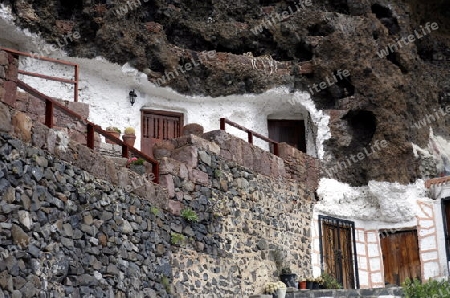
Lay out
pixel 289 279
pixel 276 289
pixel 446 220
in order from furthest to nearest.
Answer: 1. pixel 446 220
2. pixel 289 279
3. pixel 276 289

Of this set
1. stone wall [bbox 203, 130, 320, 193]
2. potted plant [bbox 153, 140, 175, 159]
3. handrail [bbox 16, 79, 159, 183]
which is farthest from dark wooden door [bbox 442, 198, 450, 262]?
handrail [bbox 16, 79, 159, 183]

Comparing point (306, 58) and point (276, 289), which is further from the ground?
point (306, 58)

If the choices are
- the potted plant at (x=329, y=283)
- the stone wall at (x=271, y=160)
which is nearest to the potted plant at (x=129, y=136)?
the stone wall at (x=271, y=160)

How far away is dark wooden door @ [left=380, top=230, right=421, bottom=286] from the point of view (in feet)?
61.3

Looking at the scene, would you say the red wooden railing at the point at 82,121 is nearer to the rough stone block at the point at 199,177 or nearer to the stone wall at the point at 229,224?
the stone wall at the point at 229,224

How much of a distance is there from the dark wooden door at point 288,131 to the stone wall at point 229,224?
10.9 feet

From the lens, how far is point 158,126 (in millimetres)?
19422

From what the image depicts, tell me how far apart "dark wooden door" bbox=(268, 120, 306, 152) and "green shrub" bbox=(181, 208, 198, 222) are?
7280mm

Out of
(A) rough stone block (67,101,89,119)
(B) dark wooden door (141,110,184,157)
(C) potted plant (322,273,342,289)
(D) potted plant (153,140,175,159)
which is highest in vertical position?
(B) dark wooden door (141,110,184,157)

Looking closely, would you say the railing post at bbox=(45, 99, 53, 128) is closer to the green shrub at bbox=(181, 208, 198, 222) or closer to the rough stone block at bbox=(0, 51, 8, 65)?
the rough stone block at bbox=(0, 51, 8, 65)

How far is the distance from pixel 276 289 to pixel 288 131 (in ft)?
21.7

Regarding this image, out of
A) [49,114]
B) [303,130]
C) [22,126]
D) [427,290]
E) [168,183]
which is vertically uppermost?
[303,130]

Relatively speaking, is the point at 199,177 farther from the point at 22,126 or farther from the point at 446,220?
the point at 446,220

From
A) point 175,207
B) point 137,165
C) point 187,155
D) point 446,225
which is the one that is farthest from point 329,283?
point 137,165
